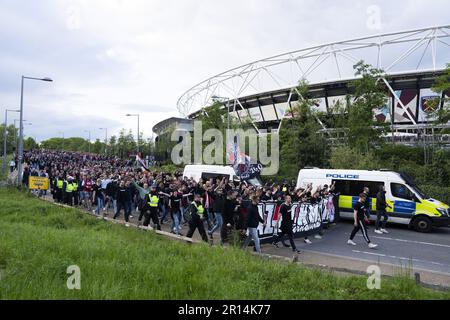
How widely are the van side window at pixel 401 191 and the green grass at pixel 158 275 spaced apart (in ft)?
32.2

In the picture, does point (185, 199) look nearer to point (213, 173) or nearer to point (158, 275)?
point (213, 173)

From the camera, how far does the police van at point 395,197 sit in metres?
15.3

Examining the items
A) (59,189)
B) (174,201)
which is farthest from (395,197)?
(59,189)

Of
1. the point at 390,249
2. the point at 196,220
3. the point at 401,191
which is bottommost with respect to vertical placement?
the point at 390,249

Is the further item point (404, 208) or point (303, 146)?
point (303, 146)

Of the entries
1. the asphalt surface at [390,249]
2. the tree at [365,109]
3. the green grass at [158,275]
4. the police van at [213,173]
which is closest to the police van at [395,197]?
the asphalt surface at [390,249]

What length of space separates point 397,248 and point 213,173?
1090cm

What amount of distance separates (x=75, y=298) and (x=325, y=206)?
11.7 meters

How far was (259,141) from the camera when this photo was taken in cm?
3525

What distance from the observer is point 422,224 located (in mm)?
15445

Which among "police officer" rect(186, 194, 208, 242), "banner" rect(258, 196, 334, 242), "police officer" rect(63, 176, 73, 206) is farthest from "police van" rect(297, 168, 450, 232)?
"police officer" rect(63, 176, 73, 206)

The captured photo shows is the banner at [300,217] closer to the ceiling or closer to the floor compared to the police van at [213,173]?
closer to the floor

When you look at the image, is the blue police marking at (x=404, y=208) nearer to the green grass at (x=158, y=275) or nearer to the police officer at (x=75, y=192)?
the green grass at (x=158, y=275)
